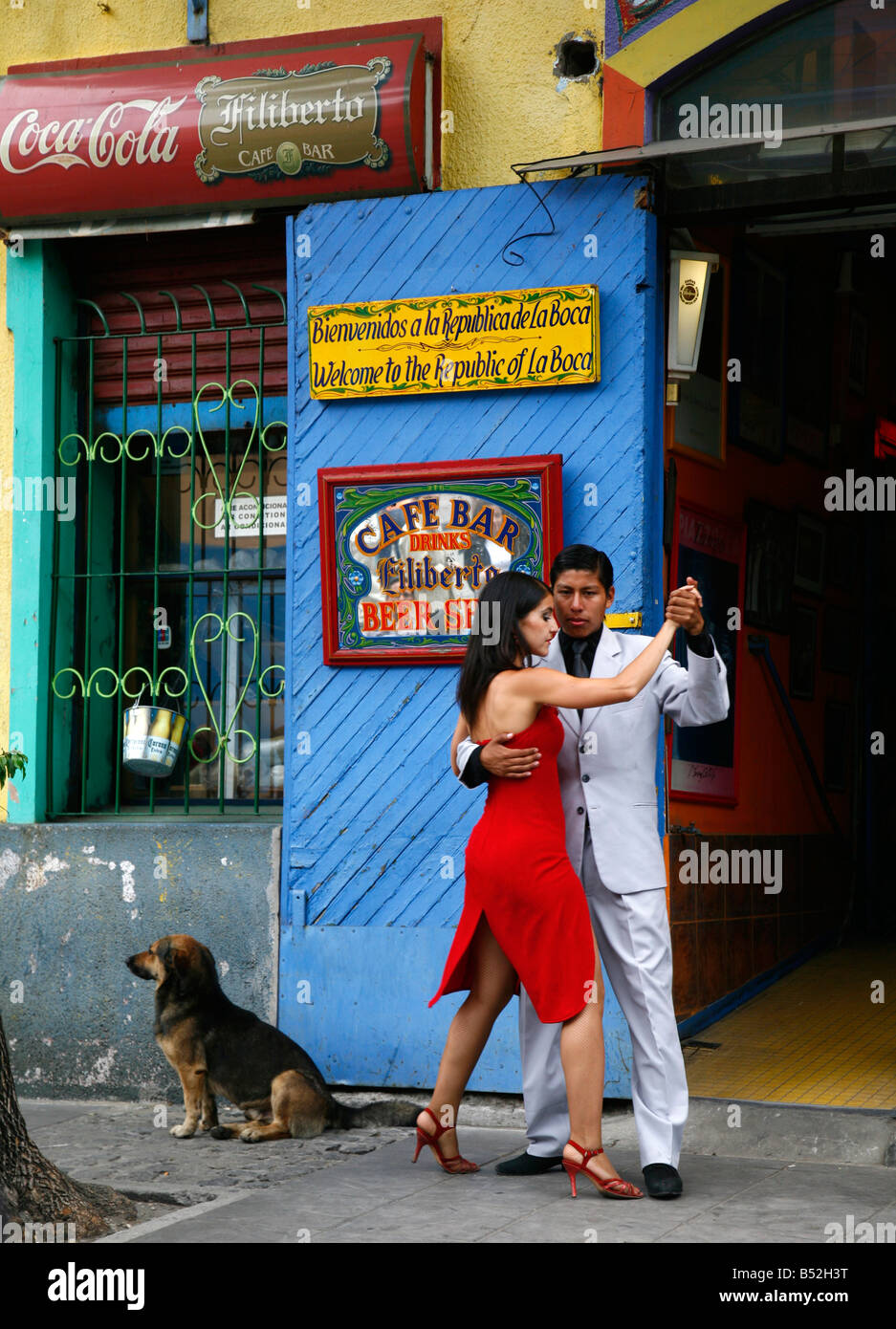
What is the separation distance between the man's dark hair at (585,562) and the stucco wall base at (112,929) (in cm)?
229

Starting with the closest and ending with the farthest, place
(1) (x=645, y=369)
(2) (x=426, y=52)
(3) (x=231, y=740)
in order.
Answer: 1. (1) (x=645, y=369)
2. (2) (x=426, y=52)
3. (3) (x=231, y=740)

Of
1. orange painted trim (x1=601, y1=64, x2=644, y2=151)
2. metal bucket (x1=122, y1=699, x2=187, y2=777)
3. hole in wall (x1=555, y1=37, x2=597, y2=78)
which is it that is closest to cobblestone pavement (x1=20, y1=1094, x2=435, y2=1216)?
metal bucket (x1=122, y1=699, x2=187, y2=777)

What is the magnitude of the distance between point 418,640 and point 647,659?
6.20 ft

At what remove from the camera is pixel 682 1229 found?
490 centimetres

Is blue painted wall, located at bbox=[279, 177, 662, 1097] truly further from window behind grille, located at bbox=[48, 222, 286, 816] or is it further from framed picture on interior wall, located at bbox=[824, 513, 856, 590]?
framed picture on interior wall, located at bbox=[824, 513, 856, 590]

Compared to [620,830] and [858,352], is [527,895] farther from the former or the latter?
[858,352]

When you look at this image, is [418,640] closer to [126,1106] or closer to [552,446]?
[552,446]

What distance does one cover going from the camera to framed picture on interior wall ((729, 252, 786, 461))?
793 centimetres

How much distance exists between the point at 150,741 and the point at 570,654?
8.74 ft

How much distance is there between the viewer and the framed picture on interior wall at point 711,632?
7230 millimetres

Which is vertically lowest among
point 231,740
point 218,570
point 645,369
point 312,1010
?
point 312,1010

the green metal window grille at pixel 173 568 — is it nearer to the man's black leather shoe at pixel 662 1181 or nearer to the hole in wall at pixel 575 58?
the hole in wall at pixel 575 58
